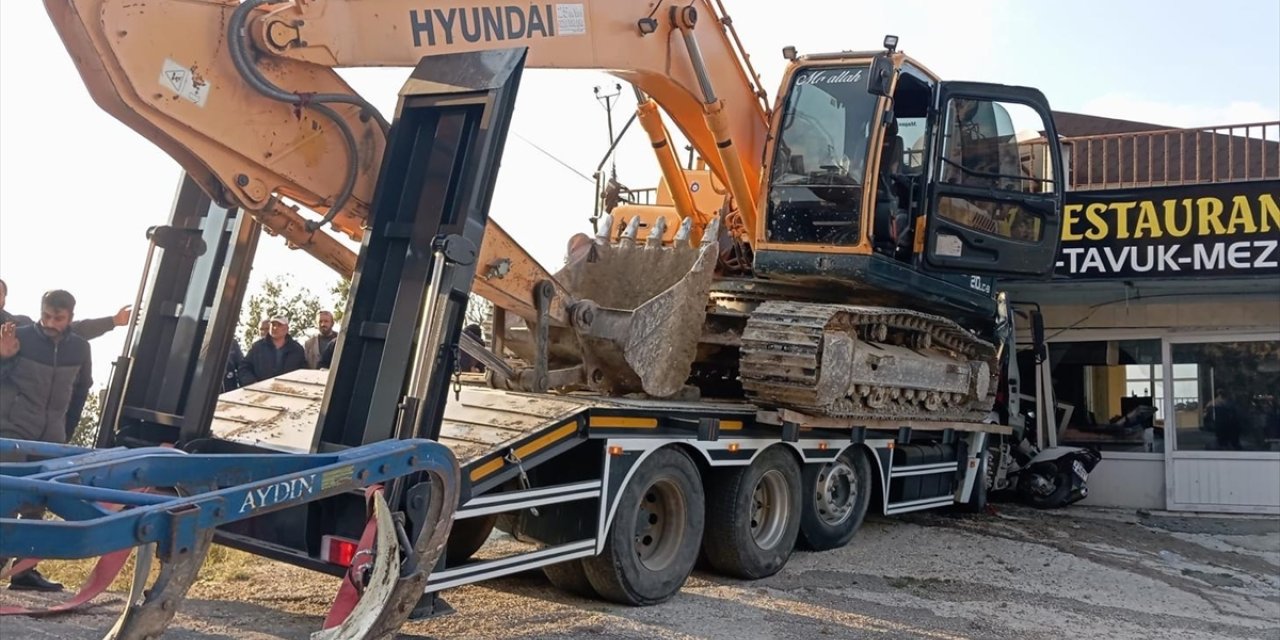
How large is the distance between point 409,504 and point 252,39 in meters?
2.19

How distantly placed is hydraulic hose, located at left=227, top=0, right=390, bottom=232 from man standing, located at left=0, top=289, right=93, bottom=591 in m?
2.13

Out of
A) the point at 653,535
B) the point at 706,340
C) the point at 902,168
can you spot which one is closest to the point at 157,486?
the point at 653,535

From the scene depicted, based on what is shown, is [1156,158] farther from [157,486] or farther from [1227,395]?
[157,486]

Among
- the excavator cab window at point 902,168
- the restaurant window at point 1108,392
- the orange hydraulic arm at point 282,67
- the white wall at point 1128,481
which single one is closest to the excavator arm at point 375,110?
the orange hydraulic arm at point 282,67

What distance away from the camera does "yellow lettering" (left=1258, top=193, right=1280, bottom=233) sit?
36.0ft

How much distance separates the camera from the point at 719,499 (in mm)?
6988

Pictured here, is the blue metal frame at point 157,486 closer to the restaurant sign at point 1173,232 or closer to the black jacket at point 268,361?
the black jacket at point 268,361

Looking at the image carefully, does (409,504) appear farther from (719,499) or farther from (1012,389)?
(1012,389)

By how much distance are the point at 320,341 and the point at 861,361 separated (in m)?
4.80

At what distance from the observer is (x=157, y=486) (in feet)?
13.4

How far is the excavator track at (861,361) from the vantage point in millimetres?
7180

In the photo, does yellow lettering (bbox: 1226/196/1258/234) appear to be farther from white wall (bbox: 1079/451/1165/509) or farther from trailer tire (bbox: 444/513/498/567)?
trailer tire (bbox: 444/513/498/567)

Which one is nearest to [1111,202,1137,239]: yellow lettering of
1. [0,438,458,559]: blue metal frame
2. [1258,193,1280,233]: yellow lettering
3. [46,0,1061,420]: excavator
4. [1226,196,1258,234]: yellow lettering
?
[1226,196,1258,234]: yellow lettering

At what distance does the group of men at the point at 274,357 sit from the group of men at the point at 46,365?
2.48m
